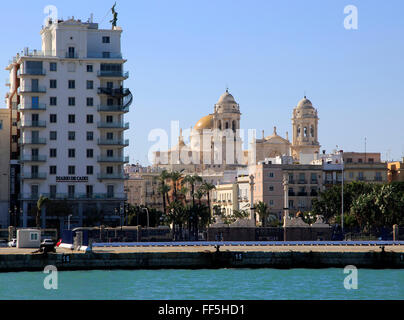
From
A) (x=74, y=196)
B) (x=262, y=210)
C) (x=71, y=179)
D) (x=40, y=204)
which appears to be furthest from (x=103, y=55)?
(x=262, y=210)

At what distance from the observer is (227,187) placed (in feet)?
574

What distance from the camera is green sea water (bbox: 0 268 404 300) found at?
5497 centimetres

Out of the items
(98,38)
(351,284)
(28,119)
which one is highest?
(98,38)

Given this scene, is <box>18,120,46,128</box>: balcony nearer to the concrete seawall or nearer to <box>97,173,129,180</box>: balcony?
<box>97,173,129,180</box>: balcony

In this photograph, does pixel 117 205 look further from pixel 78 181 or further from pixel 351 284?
pixel 351 284

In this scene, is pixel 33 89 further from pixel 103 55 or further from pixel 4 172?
pixel 4 172

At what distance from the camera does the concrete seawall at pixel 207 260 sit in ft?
230

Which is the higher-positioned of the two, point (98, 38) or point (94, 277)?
point (98, 38)

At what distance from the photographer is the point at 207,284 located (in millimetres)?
60812

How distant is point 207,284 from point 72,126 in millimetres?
65083

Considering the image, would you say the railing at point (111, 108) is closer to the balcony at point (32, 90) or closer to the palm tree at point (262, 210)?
the balcony at point (32, 90)
